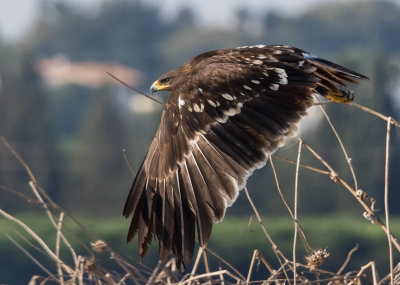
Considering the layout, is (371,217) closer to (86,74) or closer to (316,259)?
(316,259)

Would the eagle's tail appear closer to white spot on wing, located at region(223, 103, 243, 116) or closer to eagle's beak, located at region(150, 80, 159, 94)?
white spot on wing, located at region(223, 103, 243, 116)

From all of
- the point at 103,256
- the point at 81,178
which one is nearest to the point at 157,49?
the point at 81,178

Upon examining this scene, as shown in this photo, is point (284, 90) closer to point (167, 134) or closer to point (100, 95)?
point (167, 134)

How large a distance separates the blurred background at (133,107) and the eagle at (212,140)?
0.58 ft

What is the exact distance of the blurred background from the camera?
37.8 m

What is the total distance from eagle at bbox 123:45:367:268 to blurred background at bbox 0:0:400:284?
0.58ft

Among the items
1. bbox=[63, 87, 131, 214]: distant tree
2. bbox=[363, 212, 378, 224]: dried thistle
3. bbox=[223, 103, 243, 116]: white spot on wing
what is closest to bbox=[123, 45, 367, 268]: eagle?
bbox=[223, 103, 243, 116]: white spot on wing

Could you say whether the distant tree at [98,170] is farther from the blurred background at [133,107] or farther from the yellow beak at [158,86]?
the yellow beak at [158,86]

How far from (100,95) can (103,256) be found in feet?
124

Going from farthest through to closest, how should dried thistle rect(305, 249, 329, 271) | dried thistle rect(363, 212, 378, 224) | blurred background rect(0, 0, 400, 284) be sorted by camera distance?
1. blurred background rect(0, 0, 400, 284)
2. dried thistle rect(305, 249, 329, 271)
3. dried thistle rect(363, 212, 378, 224)

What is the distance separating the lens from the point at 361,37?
3875 inches

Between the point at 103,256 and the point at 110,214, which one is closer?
the point at 103,256

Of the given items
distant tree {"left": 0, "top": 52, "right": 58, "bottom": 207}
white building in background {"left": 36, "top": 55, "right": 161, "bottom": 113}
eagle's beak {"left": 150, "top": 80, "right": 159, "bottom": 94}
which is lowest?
white building in background {"left": 36, "top": 55, "right": 161, "bottom": 113}

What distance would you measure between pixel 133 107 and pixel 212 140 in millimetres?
72338
